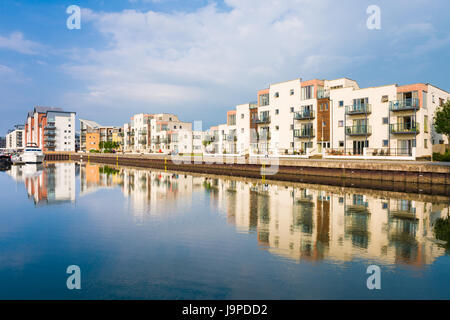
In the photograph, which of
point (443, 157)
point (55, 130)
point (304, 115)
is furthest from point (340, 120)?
point (55, 130)

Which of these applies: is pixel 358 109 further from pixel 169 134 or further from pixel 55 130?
pixel 55 130

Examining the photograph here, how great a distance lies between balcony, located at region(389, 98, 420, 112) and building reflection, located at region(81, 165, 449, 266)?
65.8 feet

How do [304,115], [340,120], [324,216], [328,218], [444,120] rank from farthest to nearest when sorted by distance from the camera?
[304,115], [340,120], [444,120], [324,216], [328,218]

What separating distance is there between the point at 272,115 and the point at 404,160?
88.5ft

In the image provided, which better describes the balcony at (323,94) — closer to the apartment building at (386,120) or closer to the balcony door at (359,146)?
the apartment building at (386,120)

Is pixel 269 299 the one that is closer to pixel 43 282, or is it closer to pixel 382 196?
pixel 43 282

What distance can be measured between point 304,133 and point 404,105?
1500 centimetres

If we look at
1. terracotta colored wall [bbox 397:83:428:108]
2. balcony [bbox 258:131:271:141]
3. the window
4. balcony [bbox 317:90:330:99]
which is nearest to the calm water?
terracotta colored wall [bbox 397:83:428:108]

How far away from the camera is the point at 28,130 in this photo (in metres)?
162

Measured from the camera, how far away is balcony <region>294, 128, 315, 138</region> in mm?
51197

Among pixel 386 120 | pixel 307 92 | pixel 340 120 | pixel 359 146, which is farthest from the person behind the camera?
pixel 307 92

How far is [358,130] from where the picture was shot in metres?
45.8

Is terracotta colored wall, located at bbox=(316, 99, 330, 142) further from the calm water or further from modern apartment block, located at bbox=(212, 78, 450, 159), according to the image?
the calm water
